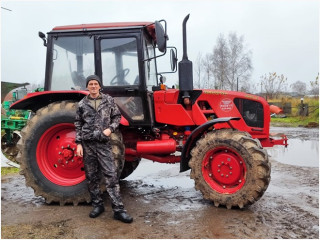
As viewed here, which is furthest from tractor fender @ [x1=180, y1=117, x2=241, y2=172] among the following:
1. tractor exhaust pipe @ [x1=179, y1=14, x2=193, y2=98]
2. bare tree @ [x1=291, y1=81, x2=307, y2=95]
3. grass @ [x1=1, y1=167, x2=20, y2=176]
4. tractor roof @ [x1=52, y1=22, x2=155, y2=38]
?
bare tree @ [x1=291, y1=81, x2=307, y2=95]

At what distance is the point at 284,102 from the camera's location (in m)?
22.8

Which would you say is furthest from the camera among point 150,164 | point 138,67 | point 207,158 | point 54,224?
point 150,164

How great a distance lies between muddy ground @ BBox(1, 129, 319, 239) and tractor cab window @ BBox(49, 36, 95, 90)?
178 cm

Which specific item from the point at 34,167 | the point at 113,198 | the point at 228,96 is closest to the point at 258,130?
the point at 228,96

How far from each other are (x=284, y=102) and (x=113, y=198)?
2098cm

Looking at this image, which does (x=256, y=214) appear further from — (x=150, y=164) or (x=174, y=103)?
(x=150, y=164)

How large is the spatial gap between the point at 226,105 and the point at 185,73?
2.78ft

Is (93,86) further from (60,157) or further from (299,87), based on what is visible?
(299,87)

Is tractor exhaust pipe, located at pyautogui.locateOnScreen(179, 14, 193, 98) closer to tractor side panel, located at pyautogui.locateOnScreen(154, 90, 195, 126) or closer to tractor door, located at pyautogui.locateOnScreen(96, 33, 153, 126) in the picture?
tractor side panel, located at pyautogui.locateOnScreen(154, 90, 195, 126)

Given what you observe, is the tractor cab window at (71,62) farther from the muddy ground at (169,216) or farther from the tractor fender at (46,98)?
the muddy ground at (169,216)

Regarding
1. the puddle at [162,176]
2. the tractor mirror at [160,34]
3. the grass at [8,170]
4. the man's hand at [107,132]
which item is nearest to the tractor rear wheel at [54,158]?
the man's hand at [107,132]

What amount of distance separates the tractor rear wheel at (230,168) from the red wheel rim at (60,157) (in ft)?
5.48

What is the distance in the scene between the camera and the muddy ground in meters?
3.56

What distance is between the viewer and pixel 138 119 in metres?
5.02
